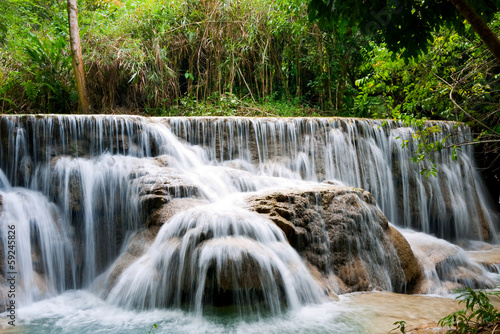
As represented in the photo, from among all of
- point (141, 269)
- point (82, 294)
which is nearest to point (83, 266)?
point (82, 294)

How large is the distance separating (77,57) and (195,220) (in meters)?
6.37

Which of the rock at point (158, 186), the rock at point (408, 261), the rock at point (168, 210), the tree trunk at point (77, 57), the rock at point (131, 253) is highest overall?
the tree trunk at point (77, 57)

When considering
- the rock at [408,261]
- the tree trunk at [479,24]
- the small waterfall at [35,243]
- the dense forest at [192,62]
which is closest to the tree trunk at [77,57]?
the dense forest at [192,62]

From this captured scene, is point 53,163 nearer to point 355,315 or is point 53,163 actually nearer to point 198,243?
point 198,243

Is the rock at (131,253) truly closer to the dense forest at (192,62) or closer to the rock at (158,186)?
the rock at (158,186)

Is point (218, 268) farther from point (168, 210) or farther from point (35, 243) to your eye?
point (35, 243)

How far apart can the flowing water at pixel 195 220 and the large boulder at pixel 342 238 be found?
0.16 ft

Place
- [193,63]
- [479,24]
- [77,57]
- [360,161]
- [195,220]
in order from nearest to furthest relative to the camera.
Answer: [479,24] → [195,220] → [360,161] → [77,57] → [193,63]

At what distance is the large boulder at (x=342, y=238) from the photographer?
511 centimetres

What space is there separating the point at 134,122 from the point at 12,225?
273 centimetres

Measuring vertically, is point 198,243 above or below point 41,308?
above

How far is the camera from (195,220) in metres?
4.66

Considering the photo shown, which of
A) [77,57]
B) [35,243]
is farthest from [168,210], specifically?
[77,57]

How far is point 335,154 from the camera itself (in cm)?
845
